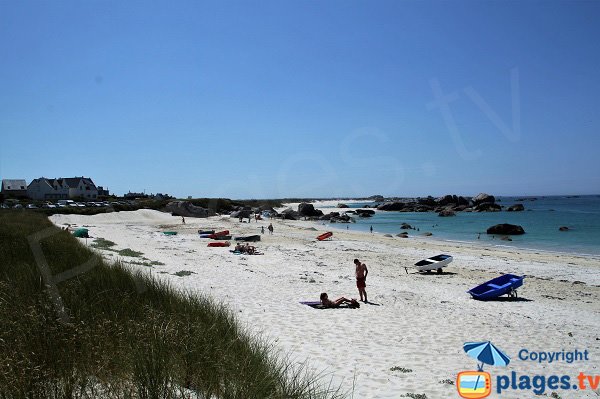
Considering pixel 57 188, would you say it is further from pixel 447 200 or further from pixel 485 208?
pixel 485 208

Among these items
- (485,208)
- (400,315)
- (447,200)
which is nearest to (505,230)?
(400,315)

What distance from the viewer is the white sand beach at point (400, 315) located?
275 inches

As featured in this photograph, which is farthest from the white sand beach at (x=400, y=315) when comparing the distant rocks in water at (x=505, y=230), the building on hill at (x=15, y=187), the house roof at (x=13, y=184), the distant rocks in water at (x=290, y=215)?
the house roof at (x=13, y=184)

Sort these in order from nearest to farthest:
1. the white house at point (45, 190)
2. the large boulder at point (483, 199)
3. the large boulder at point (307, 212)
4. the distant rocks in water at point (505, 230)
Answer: the distant rocks in water at point (505, 230)
the large boulder at point (307, 212)
the white house at point (45, 190)
the large boulder at point (483, 199)

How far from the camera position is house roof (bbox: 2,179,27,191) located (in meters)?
86.9

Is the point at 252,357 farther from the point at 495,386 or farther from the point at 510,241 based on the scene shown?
the point at 510,241

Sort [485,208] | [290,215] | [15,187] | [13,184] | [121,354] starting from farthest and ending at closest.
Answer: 1. [485,208]
2. [13,184]
3. [15,187]
4. [290,215]
5. [121,354]

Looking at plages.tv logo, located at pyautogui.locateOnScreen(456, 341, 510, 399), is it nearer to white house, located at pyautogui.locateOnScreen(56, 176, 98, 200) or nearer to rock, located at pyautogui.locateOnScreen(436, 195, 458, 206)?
white house, located at pyautogui.locateOnScreen(56, 176, 98, 200)

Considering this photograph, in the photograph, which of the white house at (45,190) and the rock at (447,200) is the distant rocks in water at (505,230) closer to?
the rock at (447,200)

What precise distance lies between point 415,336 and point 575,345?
131 inches

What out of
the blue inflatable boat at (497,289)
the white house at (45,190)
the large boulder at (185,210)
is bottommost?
the blue inflatable boat at (497,289)

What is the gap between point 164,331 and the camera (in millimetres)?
4781

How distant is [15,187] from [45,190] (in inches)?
327

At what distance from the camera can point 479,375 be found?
685 cm
